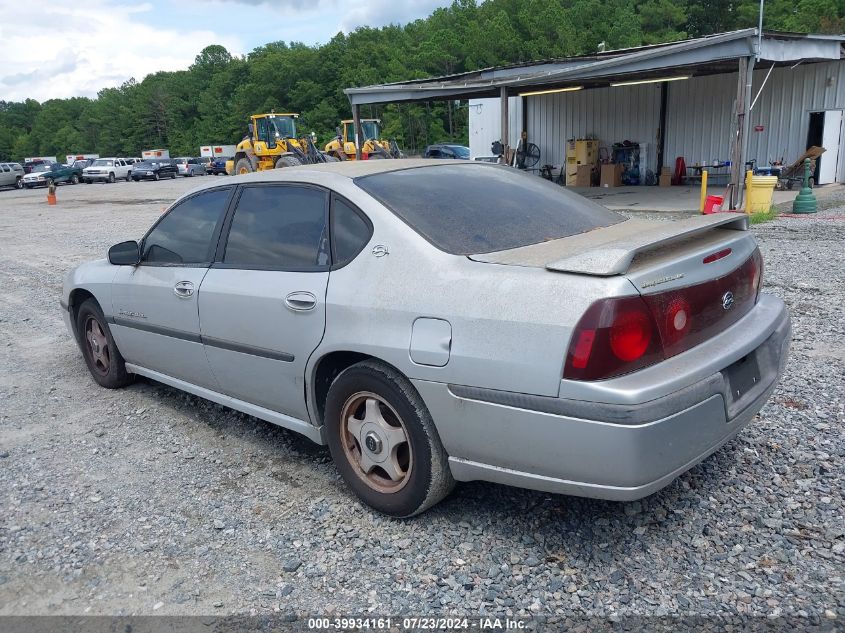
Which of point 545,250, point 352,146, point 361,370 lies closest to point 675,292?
point 545,250

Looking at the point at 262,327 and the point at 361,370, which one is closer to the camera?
the point at 361,370

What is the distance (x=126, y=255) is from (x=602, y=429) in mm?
3351

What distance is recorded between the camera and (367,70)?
68.4 meters

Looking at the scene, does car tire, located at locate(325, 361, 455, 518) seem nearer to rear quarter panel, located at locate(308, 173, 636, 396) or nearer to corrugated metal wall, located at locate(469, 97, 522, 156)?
rear quarter panel, located at locate(308, 173, 636, 396)

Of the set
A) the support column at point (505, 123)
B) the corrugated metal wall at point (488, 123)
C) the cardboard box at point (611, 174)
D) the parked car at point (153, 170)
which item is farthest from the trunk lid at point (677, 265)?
the parked car at point (153, 170)

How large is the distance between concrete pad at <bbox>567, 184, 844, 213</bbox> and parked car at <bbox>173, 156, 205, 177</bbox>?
120 ft

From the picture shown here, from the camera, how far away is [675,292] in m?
2.59

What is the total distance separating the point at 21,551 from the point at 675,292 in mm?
3021

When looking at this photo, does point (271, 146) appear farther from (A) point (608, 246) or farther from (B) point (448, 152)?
(A) point (608, 246)

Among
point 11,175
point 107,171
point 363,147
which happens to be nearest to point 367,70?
point 107,171

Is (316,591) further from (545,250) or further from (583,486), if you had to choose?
(545,250)

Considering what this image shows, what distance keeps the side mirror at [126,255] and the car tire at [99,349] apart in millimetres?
602

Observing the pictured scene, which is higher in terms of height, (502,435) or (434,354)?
(434,354)

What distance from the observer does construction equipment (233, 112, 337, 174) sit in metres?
27.7
